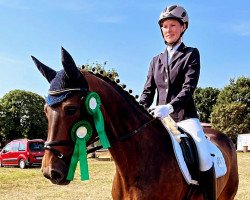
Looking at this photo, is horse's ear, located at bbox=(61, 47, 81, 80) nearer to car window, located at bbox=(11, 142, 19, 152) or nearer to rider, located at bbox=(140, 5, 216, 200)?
rider, located at bbox=(140, 5, 216, 200)

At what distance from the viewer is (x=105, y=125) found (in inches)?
168

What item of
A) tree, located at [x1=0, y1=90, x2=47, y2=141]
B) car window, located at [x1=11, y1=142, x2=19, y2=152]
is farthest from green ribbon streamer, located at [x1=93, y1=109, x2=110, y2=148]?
tree, located at [x1=0, y1=90, x2=47, y2=141]

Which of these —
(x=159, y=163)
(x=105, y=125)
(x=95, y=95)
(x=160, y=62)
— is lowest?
(x=159, y=163)

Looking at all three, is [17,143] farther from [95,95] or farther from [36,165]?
[95,95]

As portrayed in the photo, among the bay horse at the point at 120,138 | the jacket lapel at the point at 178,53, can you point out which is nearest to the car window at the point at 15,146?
the jacket lapel at the point at 178,53

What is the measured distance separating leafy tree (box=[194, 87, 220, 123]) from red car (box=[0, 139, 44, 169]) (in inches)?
2447

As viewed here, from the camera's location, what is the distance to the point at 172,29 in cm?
524

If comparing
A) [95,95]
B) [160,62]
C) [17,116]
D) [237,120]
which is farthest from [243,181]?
[17,116]

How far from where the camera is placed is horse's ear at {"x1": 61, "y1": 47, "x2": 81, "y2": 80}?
374cm

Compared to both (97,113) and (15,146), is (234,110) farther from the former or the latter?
(97,113)

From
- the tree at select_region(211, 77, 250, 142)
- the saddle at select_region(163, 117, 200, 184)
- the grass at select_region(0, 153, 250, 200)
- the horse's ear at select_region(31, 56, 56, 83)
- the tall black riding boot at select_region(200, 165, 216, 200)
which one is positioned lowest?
the grass at select_region(0, 153, 250, 200)

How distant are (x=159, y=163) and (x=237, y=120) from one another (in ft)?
233

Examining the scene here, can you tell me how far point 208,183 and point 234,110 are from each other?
229 ft

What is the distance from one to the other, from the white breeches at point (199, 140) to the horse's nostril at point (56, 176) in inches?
71.2
